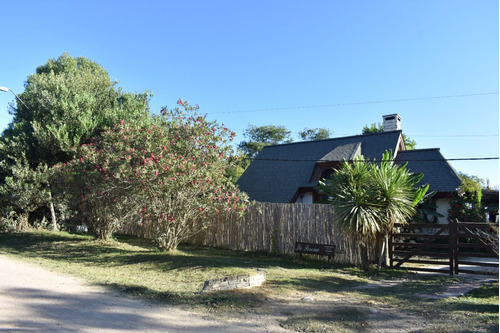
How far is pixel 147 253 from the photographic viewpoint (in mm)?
13469

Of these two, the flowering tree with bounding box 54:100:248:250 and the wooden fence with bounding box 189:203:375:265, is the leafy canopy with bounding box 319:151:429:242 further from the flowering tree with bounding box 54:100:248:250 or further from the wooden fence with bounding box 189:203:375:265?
the flowering tree with bounding box 54:100:248:250

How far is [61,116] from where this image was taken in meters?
18.6

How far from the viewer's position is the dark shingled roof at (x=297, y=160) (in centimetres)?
2252

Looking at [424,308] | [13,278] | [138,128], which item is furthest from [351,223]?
[13,278]

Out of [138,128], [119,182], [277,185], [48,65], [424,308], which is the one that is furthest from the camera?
[48,65]

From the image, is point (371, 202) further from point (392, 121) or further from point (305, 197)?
point (392, 121)

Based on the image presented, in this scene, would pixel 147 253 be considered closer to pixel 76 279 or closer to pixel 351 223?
pixel 76 279

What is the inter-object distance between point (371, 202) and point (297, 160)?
1240 centimetres

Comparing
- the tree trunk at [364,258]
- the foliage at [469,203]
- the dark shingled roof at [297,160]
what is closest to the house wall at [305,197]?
the dark shingled roof at [297,160]

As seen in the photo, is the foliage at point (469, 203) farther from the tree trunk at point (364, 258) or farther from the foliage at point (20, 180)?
the foliage at point (20, 180)

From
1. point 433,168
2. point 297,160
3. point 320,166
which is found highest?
point 297,160

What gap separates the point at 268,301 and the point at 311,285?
2002 millimetres

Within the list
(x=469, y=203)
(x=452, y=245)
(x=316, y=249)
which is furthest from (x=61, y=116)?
(x=469, y=203)

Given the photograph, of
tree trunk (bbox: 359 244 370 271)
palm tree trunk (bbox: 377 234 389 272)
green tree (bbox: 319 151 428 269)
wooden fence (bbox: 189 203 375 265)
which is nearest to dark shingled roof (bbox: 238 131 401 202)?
wooden fence (bbox: 189 203 375 265)
